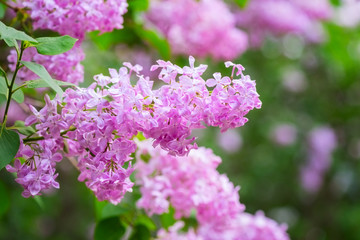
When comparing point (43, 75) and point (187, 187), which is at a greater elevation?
point (187, 187)

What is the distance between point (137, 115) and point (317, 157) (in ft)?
12.5

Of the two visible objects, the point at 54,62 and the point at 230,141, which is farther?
the point at 230,141

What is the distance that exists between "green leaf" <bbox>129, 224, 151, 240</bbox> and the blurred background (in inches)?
84.7

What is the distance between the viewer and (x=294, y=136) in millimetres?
4660

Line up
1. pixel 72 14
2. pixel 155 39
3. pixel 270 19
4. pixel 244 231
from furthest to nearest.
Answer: pixel 270 19
pixel 155 39
pixel 244 231
pixel 72 14

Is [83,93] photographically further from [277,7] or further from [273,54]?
[273,54]

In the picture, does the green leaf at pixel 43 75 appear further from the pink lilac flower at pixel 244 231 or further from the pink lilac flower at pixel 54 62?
the pink lilac flower at pixel 244 231

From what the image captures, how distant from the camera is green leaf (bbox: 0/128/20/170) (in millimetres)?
943

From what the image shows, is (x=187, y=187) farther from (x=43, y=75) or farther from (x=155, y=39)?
(x=155, y=39)

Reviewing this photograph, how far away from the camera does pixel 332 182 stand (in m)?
4.62

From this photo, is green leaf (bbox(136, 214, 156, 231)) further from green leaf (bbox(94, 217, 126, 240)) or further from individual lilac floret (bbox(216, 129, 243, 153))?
individual lilac floret (bbox(216, 129, 243, 153))

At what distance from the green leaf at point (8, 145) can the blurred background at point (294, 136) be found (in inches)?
104

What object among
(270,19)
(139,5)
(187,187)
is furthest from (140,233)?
(270,19)

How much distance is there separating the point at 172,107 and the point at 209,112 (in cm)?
7
